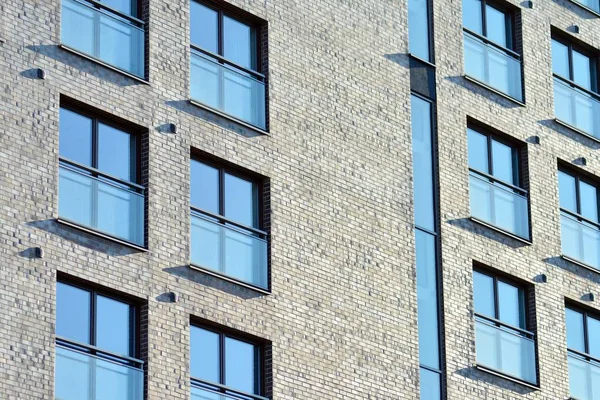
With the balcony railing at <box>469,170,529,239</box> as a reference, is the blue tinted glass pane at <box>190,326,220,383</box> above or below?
below

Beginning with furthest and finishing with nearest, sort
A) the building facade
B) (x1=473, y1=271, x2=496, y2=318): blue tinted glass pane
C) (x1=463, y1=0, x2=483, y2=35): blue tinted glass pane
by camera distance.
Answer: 1. (x1=463, y1=0, x2=483, y2=35): blue tinted glass pane
2. (x1=473, y1=271, x2=496, y2=318): blue tinted glass pane
3. the building facade

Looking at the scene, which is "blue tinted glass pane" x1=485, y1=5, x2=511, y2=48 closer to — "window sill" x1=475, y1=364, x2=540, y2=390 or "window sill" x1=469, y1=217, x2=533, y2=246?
"window sill" x1=469, y1=217, x2=533, y2=246

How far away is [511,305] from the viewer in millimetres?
38406

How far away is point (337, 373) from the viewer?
33.6 meters

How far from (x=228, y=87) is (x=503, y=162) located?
307 inches

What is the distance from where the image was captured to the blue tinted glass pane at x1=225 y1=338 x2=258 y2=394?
107ft

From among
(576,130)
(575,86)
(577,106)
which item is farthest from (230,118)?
(575,86)

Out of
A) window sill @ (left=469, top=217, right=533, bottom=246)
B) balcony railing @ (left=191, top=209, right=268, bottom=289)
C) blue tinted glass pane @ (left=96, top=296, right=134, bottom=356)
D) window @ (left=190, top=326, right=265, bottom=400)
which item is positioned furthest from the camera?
window sill @ (left=469, top=217, right=533, bottom=246)


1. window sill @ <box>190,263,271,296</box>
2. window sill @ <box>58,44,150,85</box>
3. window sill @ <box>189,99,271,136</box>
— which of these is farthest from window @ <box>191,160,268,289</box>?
window sill @ <box>58,44,150,85</box>

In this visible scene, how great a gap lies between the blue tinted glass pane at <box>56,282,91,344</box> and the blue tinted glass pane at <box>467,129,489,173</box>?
1105cm

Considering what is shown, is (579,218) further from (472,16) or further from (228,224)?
(228,224)

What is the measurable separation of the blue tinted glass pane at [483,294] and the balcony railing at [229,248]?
5.83 m

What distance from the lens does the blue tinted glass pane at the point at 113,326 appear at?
30.7 metres

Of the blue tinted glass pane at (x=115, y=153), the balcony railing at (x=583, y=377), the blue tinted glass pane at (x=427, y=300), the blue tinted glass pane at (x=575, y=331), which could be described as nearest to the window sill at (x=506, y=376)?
the blue tinted glass pane at (x=427, y=300)
